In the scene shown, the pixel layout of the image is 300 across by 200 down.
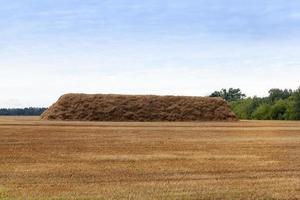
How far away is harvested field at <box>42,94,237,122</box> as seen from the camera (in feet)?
195

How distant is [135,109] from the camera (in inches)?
2387

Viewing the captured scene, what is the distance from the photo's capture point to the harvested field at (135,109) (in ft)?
195

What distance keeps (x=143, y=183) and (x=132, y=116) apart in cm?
4639

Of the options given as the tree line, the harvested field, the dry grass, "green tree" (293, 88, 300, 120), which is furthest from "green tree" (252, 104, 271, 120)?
the dry grass

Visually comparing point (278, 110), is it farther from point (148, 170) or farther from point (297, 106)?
point (148, 170)

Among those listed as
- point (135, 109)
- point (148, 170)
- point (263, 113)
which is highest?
point (135, 109)

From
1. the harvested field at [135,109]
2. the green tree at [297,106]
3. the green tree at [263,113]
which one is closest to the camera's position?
the harvested field at [135,109]

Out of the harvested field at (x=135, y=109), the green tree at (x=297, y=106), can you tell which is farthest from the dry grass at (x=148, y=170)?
the green tree at (x=297, y=106)

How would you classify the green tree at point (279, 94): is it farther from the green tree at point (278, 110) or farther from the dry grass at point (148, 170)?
the dry grass at point (148, 170)

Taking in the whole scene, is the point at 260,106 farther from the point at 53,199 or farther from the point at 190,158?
the point at 53,199

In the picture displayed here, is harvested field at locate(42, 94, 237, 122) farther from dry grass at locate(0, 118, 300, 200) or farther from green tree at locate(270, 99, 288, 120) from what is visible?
dry grass at locate(0, 118, 300, 200)

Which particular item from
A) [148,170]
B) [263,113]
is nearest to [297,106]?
[263,113]

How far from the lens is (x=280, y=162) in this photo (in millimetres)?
17609

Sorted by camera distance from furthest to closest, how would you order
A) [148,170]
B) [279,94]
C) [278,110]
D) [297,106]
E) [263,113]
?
[279,94] → [263,113] → [278,110] → [297,106] → [148,170]
